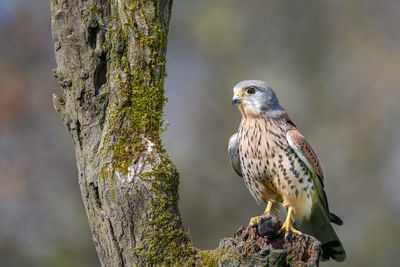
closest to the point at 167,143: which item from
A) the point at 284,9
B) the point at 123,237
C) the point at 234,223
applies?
the point at 234,223

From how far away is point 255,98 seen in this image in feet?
13.6

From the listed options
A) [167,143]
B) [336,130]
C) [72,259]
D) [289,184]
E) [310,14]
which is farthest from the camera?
[310,14]

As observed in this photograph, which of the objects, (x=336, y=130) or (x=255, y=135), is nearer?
(x=255, y=135)

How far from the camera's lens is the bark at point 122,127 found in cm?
300

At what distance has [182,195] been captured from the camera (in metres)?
8.72

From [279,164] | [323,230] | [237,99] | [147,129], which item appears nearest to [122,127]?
[147,129]

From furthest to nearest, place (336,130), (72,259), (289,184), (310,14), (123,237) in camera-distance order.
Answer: (310,14) → (336,130) → (72,259) → (289,184) → (123,237)

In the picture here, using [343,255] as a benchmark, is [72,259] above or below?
above

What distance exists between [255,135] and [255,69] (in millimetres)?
6519

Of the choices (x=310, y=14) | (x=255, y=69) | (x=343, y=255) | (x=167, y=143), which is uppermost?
(x=310, y=14)

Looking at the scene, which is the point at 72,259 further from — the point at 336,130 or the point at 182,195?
the point at 336,130

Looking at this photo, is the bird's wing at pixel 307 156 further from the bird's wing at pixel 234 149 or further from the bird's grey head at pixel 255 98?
the bird's wing at pixel 234 149

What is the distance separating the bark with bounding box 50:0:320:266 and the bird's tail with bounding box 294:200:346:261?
138 cm

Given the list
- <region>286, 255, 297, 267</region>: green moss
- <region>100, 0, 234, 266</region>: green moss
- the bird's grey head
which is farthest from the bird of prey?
<region>100, 0, 234, 266</region>: green moss
